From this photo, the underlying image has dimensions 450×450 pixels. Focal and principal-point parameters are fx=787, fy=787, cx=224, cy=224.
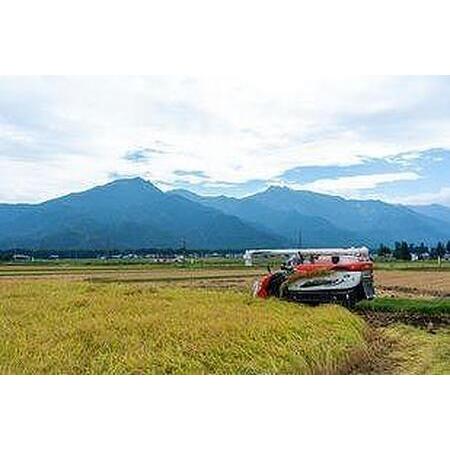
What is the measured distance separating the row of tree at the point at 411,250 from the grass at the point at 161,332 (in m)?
0.84

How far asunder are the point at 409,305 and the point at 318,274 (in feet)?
5.10

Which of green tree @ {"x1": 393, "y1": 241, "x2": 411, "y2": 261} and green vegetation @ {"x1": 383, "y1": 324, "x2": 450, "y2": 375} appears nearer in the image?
green vegetation @ {"x1": 383, "y1": 324, "x2": 450, "y2": 375}

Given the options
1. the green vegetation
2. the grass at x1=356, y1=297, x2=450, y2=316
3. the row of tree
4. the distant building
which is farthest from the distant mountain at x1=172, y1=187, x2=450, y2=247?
the distant building

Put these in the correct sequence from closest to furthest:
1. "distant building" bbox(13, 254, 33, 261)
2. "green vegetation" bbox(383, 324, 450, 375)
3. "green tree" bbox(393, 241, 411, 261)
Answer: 1. "green vegetation" bbox(383, 324, 450, 375)
2. "distant building" bbox(13, 254, 33, 261)
3. "green tree" bbox(393, 241, 411, 261)

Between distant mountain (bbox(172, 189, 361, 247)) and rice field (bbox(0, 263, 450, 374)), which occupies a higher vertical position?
distant mountain (bbox(172, 189, 361, 247))

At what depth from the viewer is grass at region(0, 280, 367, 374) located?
21.1 ft

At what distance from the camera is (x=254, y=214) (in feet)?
25.6

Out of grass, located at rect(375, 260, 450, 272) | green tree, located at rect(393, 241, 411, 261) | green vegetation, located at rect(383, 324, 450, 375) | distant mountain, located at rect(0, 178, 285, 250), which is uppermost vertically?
distant mountain, located at rect(0, 178, 285, 250)

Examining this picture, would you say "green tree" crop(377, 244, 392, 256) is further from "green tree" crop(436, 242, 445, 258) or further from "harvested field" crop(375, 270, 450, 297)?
"green tree" crop(436, 242, 445, 258)

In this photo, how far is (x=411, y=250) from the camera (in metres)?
8.22

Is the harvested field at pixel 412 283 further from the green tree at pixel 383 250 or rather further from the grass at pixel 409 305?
A: the green tree at pixel 383 250

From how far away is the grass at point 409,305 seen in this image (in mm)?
7934

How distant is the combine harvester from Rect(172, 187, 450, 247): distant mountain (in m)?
0.14
